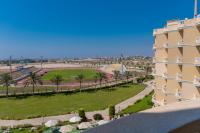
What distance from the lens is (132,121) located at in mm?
6406

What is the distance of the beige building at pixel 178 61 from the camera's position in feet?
74.0

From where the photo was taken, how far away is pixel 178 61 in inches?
981

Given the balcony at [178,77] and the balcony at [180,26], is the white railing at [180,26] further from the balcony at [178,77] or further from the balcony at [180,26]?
the balcony at [178,77]

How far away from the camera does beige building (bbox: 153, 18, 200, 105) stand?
2256cm

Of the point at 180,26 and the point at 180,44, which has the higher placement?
the point at 180,26

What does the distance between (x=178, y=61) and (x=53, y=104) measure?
2643 centimetres

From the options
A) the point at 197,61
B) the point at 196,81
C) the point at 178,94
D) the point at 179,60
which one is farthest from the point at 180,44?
the point at 178,94

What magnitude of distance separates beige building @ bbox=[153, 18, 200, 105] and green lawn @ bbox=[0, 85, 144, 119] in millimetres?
15546

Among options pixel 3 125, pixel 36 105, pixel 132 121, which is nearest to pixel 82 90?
pixel 36 105

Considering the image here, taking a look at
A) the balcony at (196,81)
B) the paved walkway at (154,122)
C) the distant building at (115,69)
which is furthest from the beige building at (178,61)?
the distant building at (115,69)

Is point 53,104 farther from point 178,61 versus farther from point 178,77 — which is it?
point 178,61

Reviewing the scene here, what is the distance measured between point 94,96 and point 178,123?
1913 inches

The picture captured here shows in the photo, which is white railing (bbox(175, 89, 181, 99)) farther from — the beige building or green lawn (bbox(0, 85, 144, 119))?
green lawn (bbox(0, 85, 144, 119))

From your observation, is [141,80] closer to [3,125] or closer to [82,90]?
[82,90]
